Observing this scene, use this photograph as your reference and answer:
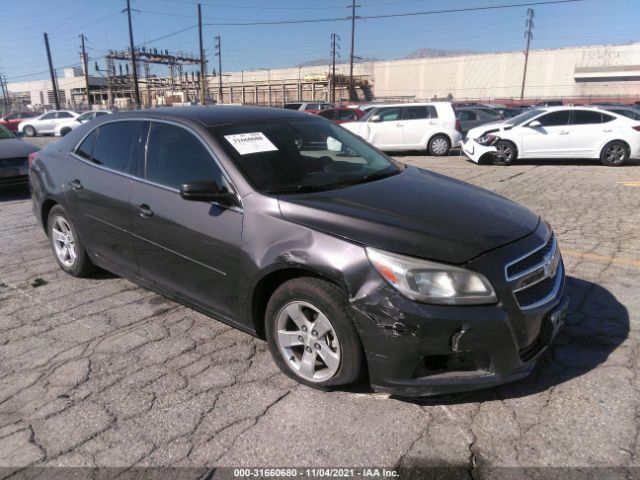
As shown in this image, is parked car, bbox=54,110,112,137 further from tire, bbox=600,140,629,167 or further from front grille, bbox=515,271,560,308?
front grille, bbox=515,271,560,308

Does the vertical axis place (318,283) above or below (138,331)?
above

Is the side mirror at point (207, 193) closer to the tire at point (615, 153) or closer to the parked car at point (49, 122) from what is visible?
the tire at point (615, 153)

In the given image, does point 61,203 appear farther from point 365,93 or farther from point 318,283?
point 365,93

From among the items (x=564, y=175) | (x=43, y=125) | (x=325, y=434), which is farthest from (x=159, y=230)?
(x=43, y=125)

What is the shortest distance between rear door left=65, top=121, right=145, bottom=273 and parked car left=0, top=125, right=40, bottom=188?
5.29m

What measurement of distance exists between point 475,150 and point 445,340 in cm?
1092

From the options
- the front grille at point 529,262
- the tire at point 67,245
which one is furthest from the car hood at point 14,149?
the front grille at point 529,262

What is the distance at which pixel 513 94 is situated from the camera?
69562mm

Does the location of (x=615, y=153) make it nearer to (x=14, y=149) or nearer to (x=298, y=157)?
(x=298, y=157)

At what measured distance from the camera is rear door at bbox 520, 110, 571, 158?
39.6 feet

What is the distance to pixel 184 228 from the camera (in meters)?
3.34

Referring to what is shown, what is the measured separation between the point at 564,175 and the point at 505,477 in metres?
9.65

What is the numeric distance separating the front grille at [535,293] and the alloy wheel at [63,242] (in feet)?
12.9

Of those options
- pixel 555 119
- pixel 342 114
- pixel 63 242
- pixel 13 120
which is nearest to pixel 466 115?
pixel 342 114
